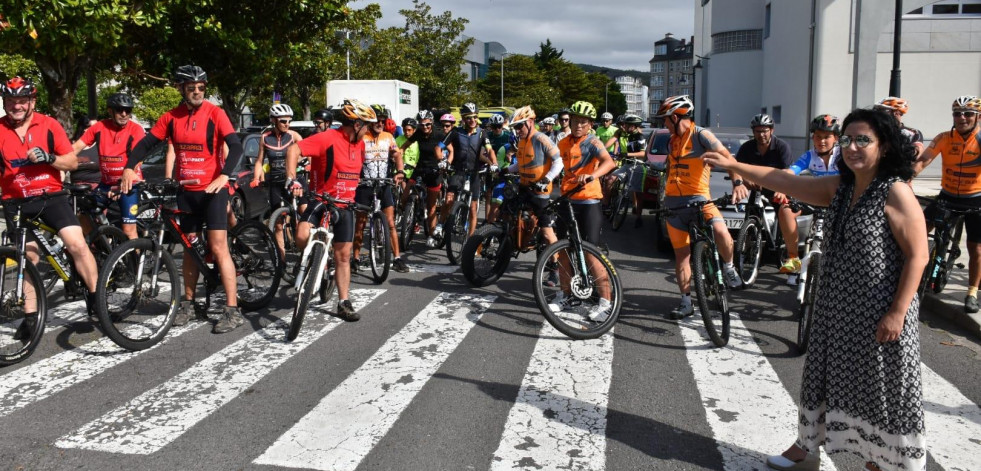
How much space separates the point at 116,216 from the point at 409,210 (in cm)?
349

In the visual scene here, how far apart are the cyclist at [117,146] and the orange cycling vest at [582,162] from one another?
169 inches

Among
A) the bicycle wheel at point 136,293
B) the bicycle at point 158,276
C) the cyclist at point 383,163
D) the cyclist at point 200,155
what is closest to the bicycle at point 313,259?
the cyclist at point 200,155

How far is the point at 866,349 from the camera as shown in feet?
10.5

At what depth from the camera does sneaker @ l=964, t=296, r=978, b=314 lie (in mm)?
6666

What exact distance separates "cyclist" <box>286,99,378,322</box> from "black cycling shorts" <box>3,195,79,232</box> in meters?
1.68

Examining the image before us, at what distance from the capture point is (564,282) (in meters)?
6.59

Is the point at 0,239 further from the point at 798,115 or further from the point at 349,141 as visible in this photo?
the point at 798,115

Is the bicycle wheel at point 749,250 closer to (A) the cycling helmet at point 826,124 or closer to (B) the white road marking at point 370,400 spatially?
(A) the cycling helmet at point 826,124

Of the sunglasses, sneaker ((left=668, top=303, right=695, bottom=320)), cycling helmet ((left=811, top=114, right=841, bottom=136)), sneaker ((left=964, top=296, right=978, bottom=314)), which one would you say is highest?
cycling helmet ((left=811, top=114, right=841, bottom=136))

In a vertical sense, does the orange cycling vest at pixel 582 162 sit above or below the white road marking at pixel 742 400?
above

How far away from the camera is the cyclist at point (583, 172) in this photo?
6.72m

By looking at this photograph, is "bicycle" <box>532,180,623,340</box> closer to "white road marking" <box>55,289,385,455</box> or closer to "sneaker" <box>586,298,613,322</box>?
"sneaker" <box>586,298,613,322</box>

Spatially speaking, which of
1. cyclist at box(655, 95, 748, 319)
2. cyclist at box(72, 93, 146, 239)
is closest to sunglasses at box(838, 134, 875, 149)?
cyclist at box(655, 95, 748, 319)

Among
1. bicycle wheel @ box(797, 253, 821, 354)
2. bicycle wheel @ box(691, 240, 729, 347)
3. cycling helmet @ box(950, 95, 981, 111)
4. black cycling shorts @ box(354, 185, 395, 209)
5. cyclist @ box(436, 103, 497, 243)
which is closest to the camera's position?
bicycle wheel @ box(797, 253, 821, 354)
